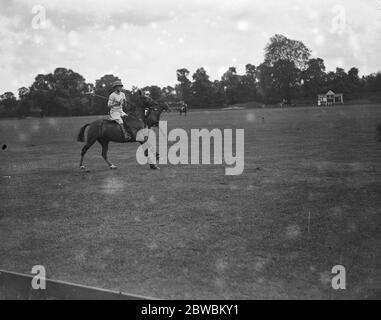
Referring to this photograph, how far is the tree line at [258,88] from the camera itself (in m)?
116

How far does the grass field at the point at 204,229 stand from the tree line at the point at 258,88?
96333 millimetres

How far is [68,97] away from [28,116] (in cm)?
1212

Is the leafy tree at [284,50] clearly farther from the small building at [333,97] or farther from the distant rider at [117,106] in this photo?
the distant rider at [117,106]

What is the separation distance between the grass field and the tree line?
96.3m

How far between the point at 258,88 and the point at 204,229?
132 m

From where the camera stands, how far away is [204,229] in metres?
8.07

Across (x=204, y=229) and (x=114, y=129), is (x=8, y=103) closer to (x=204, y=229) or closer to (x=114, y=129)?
(x=114, y=129)

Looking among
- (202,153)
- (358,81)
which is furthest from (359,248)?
(358,81)

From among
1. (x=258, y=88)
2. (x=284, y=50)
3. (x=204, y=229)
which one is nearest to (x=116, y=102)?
(x=204, y=229)

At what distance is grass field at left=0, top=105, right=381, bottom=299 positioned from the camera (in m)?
5.94

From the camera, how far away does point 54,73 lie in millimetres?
127250

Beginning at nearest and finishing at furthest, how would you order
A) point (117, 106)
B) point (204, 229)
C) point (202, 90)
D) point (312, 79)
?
point (204, 229) → point (117, 106) → point (312, 79) → point (202, 90)

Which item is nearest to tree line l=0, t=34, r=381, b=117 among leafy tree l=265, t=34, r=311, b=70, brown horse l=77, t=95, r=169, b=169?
leafy tree l=265, t=34, r=311, b=70

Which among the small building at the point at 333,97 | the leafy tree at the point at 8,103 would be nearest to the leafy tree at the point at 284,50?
the small building at the point at 333,97
